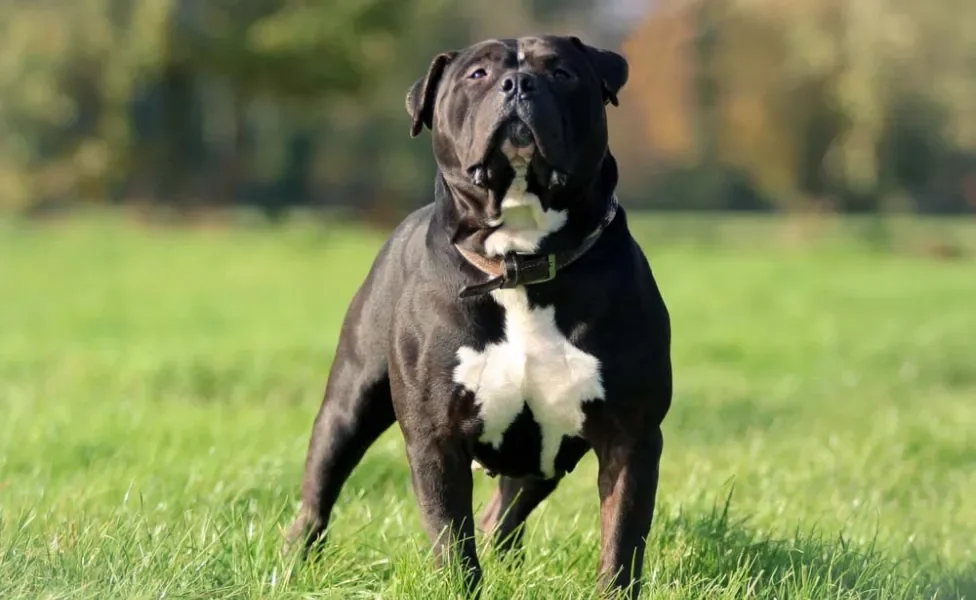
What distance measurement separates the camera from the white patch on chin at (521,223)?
3.42 m

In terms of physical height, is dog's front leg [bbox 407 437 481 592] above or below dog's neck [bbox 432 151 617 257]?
below

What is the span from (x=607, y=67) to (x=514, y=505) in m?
1.48

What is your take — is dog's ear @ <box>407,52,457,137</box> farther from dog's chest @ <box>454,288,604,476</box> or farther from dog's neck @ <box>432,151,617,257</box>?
dog's chest @ <box>454,288,604,476</box>

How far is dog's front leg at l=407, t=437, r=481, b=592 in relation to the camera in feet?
11.3

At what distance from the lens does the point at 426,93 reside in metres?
3.68

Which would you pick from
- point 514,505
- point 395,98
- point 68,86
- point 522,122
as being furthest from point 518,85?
point 395,98

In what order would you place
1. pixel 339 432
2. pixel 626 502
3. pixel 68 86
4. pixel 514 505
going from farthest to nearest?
pixel 68 86
pixel 514 505
pixel 339 432
pixel 626 502

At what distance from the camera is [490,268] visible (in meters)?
3.43

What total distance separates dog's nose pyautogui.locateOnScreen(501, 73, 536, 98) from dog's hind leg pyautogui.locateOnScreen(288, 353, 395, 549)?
1077 millimetres

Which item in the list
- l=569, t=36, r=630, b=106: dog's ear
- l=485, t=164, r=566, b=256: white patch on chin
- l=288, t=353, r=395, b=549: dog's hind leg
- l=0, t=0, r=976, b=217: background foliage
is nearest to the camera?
l=485, t=164, r=566, b=256: white patch on chin

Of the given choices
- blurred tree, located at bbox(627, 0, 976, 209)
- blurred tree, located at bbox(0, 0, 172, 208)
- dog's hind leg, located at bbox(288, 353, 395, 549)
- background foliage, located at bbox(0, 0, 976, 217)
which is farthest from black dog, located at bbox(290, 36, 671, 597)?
blurred tree, located at bbox(0, 0, 172, 208)

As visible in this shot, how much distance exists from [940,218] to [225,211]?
15.4 m

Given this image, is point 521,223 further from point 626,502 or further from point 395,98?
point 395,98

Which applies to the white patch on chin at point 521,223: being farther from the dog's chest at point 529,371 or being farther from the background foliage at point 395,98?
the background foliage at point 395,98
